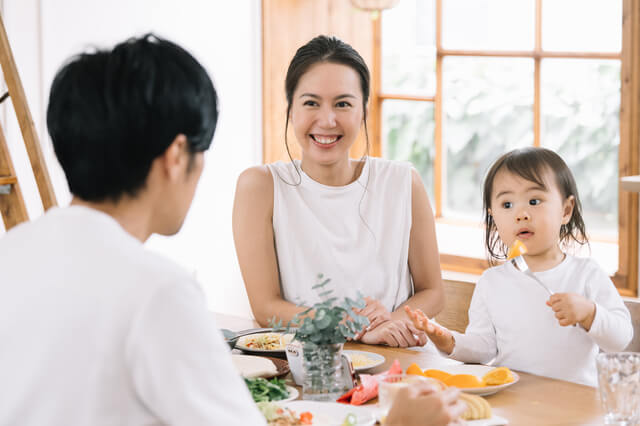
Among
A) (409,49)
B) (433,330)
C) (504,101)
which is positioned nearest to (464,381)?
(433,330)

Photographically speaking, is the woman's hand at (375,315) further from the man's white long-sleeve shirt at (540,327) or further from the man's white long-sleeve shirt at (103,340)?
the man's white long-sleeve shirt at (103,340)

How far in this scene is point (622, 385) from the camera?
140 centimetres

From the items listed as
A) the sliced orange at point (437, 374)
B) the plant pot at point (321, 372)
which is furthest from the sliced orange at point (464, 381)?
the plant pot at point (321, 372)

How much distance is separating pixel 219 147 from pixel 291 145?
474mm

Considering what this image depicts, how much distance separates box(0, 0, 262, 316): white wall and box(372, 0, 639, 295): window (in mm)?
880

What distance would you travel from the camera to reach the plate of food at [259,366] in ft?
5.52

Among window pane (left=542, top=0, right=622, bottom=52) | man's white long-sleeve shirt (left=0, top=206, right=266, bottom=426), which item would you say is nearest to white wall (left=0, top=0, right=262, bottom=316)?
window pane (left=542, top=0, right=622, bottom=52)

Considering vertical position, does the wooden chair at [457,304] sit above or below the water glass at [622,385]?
below

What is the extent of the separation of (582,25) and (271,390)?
3377 mm

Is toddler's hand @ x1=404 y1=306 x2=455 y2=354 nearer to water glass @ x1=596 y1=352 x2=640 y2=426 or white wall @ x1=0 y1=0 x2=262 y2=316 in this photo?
water glass @ x1=596 y1=352 x2=640 y2=426

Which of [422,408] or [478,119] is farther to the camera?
[478,119]

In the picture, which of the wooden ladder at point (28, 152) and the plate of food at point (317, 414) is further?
the wooden ladder at point (28, 152)

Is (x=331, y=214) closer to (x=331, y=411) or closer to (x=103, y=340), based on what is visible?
(x=331, y=411)

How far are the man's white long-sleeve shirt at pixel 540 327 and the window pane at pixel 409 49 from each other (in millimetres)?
3134
